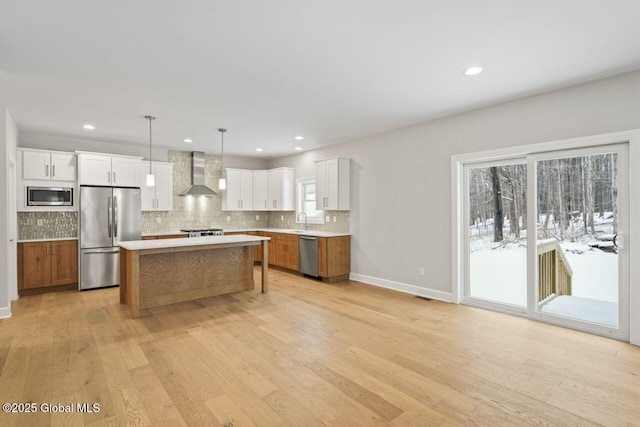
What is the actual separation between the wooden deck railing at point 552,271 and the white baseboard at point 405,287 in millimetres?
1153

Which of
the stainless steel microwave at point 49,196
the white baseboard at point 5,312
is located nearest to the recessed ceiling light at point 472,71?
the white baseboard at point 5,312

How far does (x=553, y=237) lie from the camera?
3.87 meters

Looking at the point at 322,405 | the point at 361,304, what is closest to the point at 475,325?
the point at 361,304

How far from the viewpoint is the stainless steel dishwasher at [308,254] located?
6152 millimetres

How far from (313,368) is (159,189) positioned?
5345 millimetres

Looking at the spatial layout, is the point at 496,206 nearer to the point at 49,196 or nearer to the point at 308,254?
the point at 308,254

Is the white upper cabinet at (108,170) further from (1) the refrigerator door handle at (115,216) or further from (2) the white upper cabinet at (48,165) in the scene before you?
(1) the refrigerator door handle at (115,216)

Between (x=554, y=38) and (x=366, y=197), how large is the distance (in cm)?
374

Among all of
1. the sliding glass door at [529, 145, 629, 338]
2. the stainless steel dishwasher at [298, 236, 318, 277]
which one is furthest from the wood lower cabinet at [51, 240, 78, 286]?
the sliding glass door at [529, 145, 629, 338]

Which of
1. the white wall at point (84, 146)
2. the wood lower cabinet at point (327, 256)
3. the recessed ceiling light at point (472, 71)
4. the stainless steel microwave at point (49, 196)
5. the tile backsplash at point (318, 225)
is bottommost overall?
the wood lower cabinet at point (327, 256)

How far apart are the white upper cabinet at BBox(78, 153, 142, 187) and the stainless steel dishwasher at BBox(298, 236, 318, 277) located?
10.9 feet

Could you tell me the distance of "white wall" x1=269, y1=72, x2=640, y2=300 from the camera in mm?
3430

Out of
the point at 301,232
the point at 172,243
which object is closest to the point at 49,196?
the point at 172,243

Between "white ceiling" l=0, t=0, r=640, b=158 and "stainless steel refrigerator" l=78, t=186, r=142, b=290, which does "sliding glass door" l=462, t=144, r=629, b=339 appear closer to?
"white ceiling" l=0, t=0, r=640, b=158
